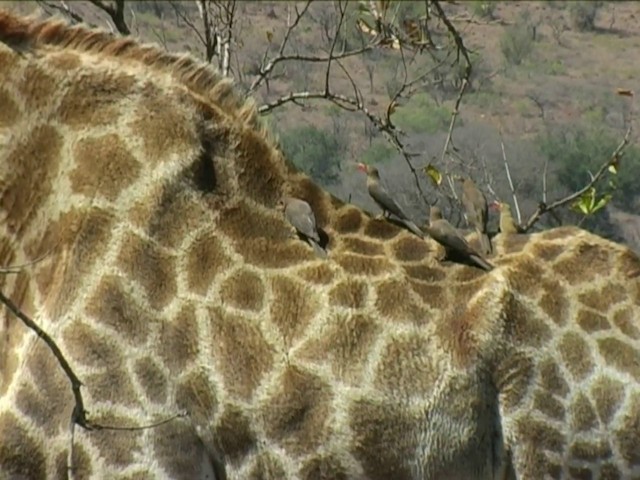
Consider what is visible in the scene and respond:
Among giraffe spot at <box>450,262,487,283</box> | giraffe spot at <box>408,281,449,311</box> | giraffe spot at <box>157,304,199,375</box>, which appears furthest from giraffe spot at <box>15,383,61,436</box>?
giraffe spot at <box>450,262,487,283</box>

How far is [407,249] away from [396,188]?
8.84 metres

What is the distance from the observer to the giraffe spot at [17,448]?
4.62m

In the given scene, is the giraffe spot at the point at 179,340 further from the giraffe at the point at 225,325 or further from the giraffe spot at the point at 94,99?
the giraffe spot at the point at 94,99

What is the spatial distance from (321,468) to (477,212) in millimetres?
1651

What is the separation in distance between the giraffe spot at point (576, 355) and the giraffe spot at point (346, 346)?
70cm

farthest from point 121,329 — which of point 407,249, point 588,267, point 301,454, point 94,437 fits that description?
point 588,267

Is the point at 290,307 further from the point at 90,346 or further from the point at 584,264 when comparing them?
the point at 584,264

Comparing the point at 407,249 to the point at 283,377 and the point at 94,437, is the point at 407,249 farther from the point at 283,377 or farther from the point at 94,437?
the point at 94,437

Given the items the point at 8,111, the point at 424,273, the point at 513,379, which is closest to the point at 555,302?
the point at 513,379

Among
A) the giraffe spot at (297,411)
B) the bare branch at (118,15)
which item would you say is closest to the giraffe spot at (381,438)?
the giraffe spot at (297,411)

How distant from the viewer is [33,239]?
493cm

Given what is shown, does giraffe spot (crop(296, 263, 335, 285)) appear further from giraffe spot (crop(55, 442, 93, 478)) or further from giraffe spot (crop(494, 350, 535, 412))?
giraffe spot (crop(55, 442, 93, 478))

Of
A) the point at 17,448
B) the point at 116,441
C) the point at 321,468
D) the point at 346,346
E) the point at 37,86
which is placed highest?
the point at 37,86

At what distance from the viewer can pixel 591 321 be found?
16.8ft
